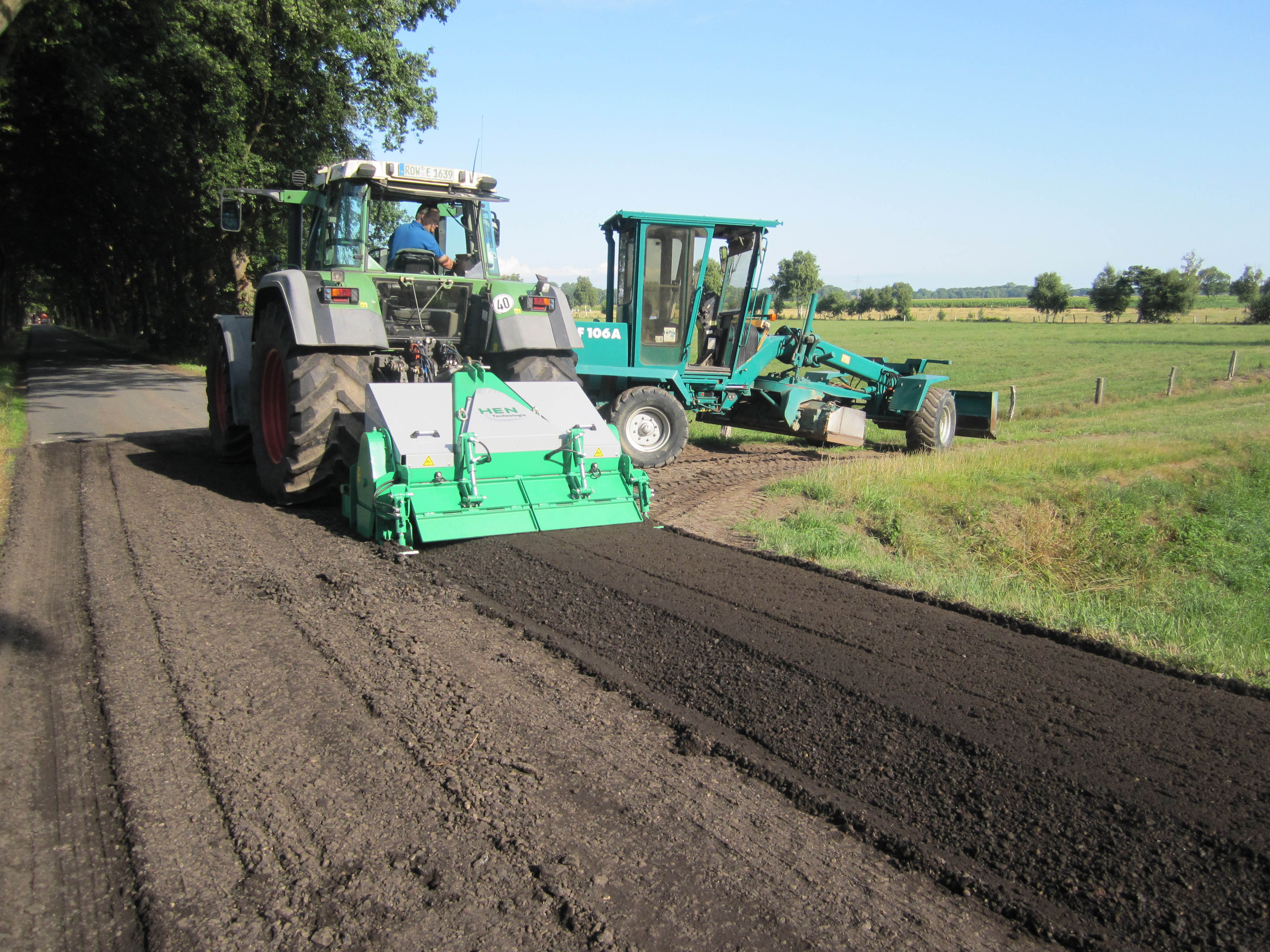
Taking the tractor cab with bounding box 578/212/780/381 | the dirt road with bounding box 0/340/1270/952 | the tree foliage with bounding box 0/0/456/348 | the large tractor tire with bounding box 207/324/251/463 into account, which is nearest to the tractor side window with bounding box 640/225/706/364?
the tractor cab with bounding box 578/212/780/381

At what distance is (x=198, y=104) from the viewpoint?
19.2 metres

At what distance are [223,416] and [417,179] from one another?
138 inches

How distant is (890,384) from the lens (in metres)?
12.8

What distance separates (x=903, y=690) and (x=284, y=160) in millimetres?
21897

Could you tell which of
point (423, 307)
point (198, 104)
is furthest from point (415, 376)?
point (198, 104)

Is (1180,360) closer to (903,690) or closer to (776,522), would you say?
(776,522)

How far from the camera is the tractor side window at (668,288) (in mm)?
10430

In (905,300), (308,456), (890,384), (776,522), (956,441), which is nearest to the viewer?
(308,456)

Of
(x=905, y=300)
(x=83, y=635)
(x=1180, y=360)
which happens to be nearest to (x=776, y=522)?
(x=83, y=635)

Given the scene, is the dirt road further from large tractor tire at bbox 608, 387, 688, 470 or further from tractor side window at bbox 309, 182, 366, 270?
large tractor tire at bbox 608, 387, 688, 470

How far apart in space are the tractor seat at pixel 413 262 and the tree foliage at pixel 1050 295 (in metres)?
90.5

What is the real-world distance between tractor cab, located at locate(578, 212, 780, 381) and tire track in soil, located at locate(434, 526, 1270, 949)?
5.43m

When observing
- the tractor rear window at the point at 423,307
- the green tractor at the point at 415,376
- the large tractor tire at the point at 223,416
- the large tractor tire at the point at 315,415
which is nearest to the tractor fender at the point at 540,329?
the green tractor at the point at 415,376

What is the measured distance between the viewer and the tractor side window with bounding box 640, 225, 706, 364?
10.4m
